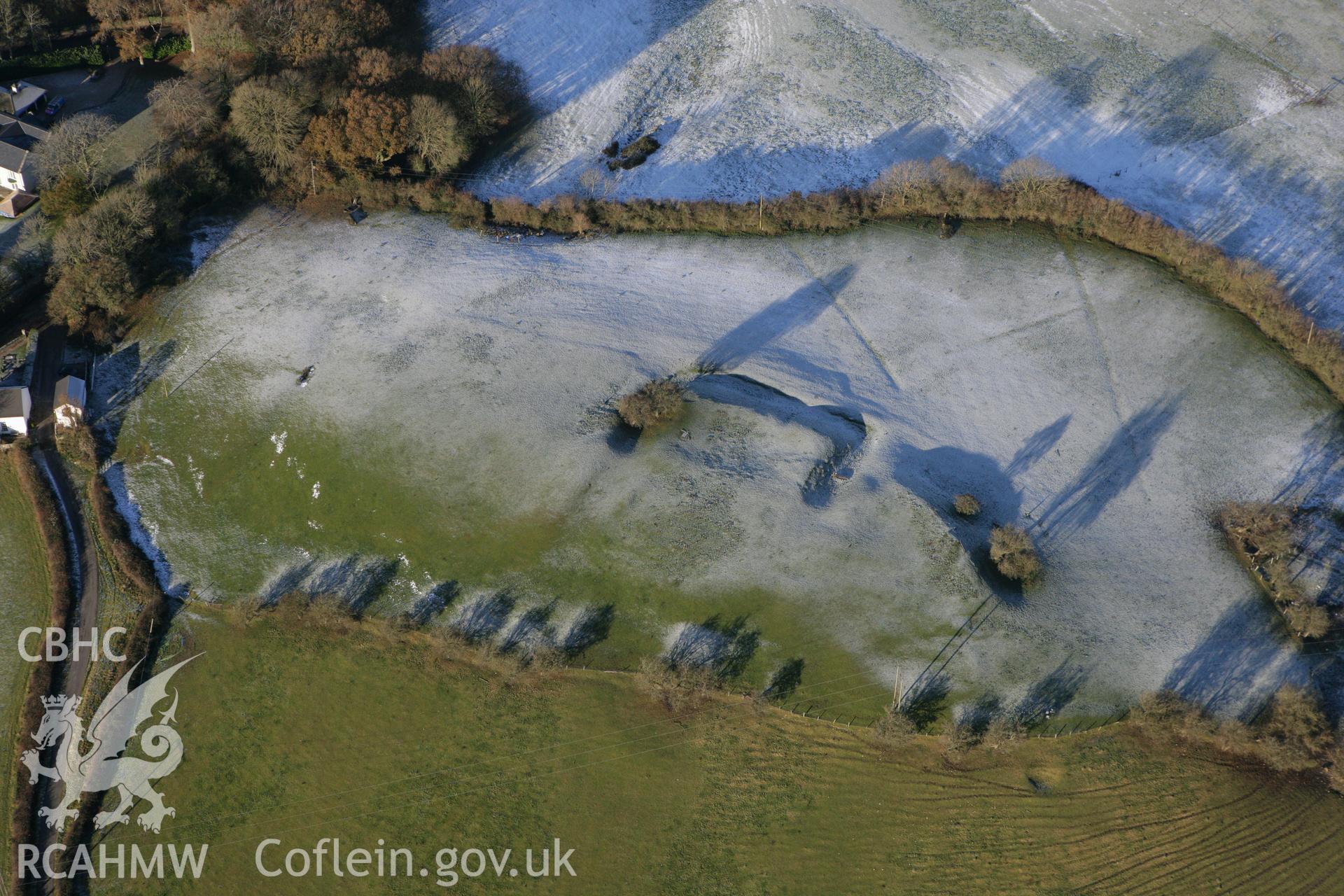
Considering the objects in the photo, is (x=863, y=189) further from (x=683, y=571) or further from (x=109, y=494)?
(x=109, y=494)

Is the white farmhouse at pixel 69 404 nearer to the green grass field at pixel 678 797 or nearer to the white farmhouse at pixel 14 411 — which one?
the white farmhouse at pixel 14 411

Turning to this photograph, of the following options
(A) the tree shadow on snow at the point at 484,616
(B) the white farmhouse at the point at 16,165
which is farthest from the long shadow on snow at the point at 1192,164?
(B) the white farmhouse at the point at 16,165

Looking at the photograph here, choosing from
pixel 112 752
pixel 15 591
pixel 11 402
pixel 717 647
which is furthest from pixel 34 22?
pixel 717 647

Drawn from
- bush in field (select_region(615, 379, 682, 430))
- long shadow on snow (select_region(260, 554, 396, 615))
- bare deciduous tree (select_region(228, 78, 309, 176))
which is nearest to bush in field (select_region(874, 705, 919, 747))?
bush in field (select_region(615, 379, 682, 430))

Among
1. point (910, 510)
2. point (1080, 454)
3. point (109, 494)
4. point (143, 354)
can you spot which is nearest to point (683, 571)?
point (910, 510)

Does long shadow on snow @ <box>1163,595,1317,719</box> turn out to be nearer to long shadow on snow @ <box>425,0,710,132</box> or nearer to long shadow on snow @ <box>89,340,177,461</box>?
long shadow on snow @ <box>425,0,710,132</box>
